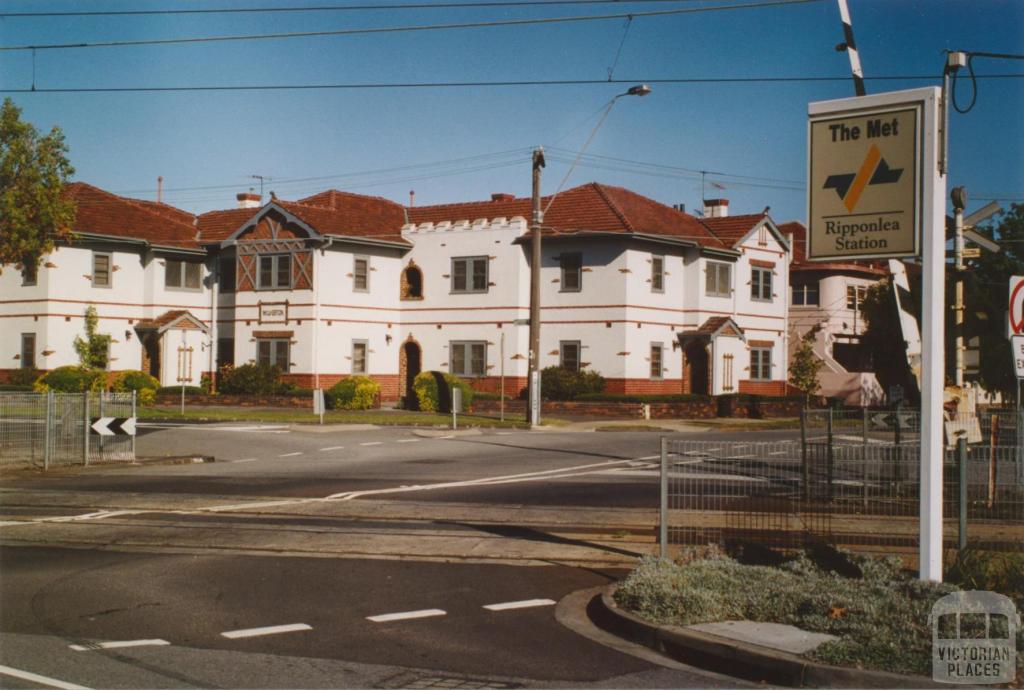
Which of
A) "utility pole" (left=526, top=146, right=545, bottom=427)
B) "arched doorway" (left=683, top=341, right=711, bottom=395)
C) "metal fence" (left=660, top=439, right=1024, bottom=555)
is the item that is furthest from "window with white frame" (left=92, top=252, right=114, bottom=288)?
"metal fence" (left=660, top=439, right=1024, bottom=555)

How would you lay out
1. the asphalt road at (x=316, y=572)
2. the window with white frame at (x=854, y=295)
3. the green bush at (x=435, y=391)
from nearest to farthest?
the asphalt road at (x=316, y=572)
the green bush at (x=435, y=391)
the window with white frame at (x=854, y=295)

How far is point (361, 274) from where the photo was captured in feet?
151

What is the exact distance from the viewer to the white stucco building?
144 ft

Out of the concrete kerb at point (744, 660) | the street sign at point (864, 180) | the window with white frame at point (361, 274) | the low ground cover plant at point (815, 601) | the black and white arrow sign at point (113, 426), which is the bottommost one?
the concrete kerb at point (744, 660)

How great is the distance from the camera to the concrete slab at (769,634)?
7668 millimetres

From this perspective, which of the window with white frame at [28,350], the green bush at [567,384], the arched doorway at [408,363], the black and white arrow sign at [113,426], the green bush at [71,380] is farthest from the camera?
the arched doorway at [408,363]

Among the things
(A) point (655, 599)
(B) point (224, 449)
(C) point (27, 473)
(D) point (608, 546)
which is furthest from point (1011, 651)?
(B) point (224, 449)

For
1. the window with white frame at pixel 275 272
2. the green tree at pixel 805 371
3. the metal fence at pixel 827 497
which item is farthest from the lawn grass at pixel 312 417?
the metal fence at pixel 827 497

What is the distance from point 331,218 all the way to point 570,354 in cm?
1154

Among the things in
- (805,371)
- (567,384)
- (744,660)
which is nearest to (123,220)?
(567,384)

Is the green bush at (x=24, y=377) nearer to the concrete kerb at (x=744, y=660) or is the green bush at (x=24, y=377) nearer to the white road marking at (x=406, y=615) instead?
the white road marking at (x=406, y=615)

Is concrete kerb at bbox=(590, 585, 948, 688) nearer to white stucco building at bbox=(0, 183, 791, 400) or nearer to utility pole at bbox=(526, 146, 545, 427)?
utility pole at bbox=(526, 146, 545, 427)

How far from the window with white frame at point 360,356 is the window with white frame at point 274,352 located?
2.71 meters

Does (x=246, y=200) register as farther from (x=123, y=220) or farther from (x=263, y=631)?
(x=263, y=631)
